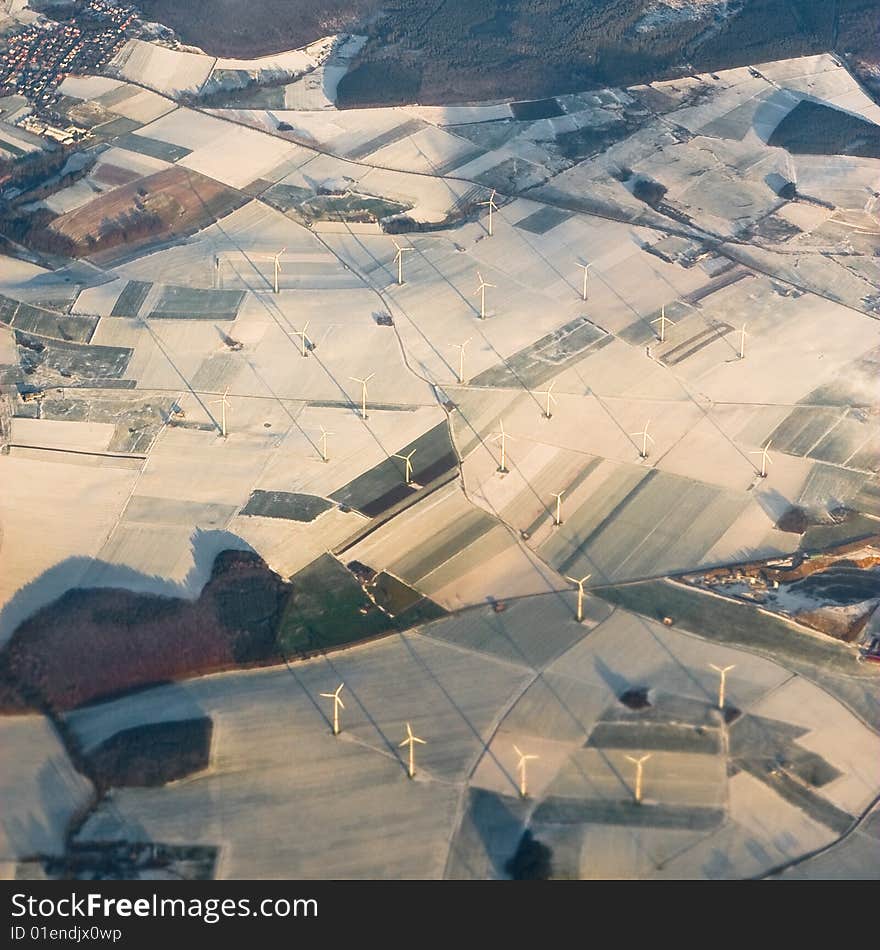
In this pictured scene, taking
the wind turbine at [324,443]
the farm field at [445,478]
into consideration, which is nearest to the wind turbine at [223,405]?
the farm field at [445,478]

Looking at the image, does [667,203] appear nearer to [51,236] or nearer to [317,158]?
[317,158]

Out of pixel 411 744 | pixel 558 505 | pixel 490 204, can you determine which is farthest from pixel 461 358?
pixel 411 744

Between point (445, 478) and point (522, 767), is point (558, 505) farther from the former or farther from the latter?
point (522, 767)

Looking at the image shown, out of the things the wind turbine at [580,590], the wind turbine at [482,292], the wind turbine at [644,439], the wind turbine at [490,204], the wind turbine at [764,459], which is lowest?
the wind turbine at [764,459]

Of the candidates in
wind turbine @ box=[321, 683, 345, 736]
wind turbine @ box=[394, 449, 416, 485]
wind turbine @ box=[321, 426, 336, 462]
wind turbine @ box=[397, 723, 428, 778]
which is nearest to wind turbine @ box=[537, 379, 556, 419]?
wind turbine @ box=[394, 449, 416, 485]

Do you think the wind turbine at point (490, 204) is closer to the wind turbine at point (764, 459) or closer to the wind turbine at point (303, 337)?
the wind turbine at point (303, 337)

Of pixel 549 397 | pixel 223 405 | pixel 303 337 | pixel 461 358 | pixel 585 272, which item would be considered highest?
pixel 223 405

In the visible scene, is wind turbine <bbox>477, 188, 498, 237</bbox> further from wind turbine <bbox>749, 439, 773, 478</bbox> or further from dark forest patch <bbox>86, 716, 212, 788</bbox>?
dark forest patch <bbox>86, 716, 212, 788</bbox>

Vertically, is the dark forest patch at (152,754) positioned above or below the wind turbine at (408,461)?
above
